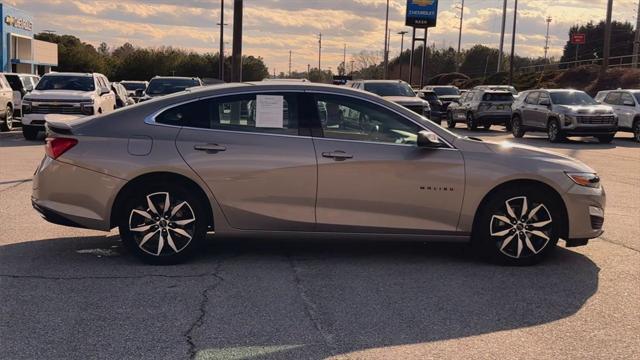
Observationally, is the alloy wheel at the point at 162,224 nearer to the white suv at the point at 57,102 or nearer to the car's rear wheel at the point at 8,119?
the white suv at the point at 57,102

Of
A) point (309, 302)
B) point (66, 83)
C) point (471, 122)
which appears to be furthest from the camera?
point (471, 122)

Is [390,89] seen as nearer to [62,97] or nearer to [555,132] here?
[555,132]

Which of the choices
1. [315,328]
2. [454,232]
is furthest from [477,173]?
[315,328]

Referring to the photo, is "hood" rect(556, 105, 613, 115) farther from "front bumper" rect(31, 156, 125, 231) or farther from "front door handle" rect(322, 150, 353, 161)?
"front bumper" rect(31, 156, 125, 231)

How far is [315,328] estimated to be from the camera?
4656mm

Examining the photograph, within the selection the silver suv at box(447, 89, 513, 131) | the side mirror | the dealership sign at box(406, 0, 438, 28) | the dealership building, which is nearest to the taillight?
the side mirror

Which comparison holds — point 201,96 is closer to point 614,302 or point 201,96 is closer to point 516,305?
point 516,305

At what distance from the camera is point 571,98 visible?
23.1 meters

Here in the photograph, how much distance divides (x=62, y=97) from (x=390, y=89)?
10.2 meters

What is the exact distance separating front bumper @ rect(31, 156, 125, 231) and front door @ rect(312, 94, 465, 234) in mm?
1901

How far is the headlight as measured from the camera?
6.32 metres

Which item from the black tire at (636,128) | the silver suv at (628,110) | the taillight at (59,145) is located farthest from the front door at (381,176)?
the black tire at (636,128)

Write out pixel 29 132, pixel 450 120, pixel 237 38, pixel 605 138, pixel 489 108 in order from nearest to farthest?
pixel 29 132, pixel 237 38, pixel 605 138, pixel 489 108, pixel 450 120

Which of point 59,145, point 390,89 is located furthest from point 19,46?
point 59,145
